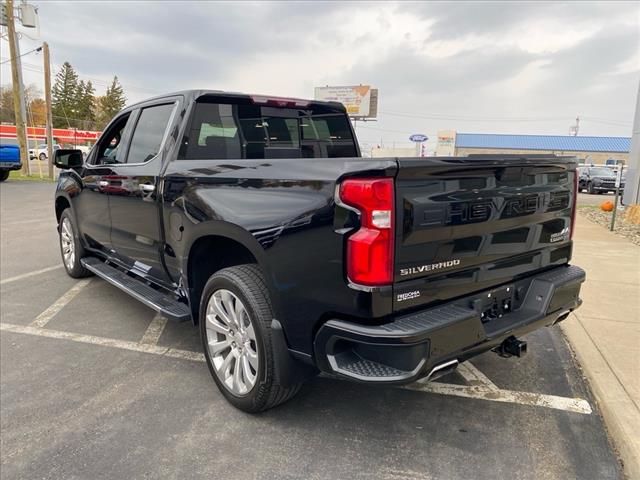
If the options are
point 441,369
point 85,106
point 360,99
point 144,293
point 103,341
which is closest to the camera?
point 441,369

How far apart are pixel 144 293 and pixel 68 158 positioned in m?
2.12

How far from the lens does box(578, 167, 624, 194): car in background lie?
2359 cm

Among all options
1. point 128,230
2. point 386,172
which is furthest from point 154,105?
point 386,172

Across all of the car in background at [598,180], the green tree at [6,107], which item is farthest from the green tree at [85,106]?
the car in background at [598,180]

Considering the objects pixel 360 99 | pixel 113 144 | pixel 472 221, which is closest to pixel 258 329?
pixel 472 221

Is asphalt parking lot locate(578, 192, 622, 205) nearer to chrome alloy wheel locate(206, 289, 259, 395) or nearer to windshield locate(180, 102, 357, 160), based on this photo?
windshield locate(180, 102, 357, 160)

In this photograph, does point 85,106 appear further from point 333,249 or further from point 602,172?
point 333,249

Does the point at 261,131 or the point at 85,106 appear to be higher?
the point at 85,106

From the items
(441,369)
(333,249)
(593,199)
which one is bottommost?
(593,199)

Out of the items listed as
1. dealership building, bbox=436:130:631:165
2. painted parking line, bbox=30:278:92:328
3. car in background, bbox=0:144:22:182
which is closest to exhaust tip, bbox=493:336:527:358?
painted parking line, bbox=30:278:92:328

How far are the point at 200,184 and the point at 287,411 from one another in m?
1.52

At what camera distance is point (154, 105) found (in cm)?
392

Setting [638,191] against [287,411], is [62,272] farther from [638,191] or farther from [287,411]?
[638,191]

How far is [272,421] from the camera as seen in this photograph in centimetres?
282
